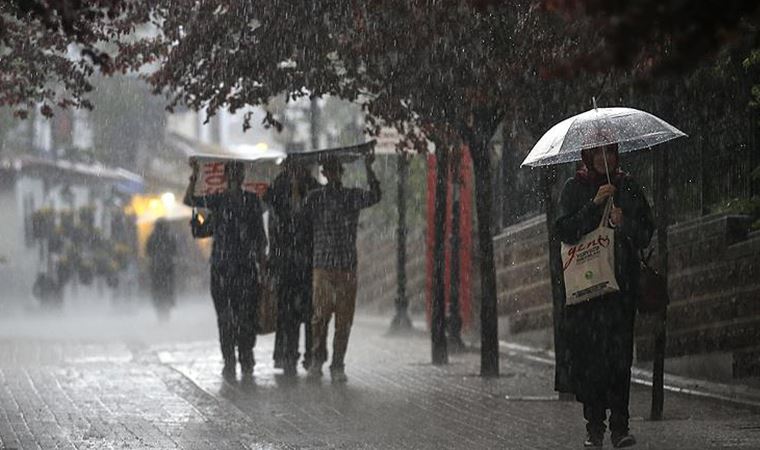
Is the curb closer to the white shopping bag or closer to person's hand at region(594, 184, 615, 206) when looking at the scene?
the white shopping bag

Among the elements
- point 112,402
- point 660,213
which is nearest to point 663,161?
point 660,213

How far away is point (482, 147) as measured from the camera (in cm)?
1434

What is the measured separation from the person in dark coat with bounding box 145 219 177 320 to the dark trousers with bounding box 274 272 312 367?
37.5 ft

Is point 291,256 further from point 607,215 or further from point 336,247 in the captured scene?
point 607,215

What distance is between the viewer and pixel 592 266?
8.98 m

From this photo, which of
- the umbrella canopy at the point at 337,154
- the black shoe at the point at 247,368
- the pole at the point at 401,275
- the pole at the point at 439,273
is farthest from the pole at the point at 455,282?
the black shoe at the point at 247,368

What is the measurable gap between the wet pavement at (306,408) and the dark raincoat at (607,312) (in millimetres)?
499

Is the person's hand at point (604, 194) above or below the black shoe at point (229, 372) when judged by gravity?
above

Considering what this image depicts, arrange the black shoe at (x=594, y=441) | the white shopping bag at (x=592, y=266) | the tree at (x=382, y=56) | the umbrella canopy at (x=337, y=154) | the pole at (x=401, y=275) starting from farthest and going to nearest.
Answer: the pole at (x=401, y=275), the umbrella canopy at (x=337, y=154), the tree at (x=382, y=56), the black shoe at (x=594, y=441), the white shopping bag at (x=592, y=266)

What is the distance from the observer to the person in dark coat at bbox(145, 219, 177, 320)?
25859mm

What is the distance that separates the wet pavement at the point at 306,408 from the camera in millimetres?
9758

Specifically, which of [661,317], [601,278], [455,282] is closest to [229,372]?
[661,317]

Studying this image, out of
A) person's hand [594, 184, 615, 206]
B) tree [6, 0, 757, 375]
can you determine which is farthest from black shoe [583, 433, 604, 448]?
tree [6, 0, 757, 375]

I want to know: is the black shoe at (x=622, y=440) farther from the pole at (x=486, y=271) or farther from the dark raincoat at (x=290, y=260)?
the dark raincoat at (x=290, y=260)
